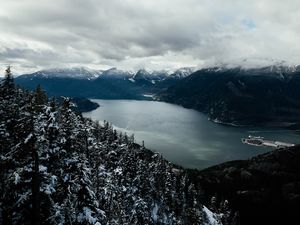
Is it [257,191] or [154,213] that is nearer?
[154,213]

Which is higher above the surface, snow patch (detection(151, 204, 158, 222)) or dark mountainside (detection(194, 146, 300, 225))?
snow patch (detection(151, 204, 158, 222))

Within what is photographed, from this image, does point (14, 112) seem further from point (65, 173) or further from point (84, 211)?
point (84, 211)

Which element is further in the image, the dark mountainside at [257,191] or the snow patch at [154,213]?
the dark mountainside at [257,191]

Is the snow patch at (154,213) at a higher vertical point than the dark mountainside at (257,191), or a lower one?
higher

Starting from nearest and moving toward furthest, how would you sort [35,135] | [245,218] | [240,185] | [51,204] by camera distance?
1. [35,135]
2. [51,204]
3. [245,218]
4. [240,185]

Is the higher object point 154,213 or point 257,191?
point 154,213

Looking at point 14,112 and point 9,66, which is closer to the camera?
point 14,112

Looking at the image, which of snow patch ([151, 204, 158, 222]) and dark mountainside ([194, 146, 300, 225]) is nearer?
snow patch ([151, 204, 158, 222])

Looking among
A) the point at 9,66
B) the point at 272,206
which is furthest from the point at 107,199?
the point at 272,206
